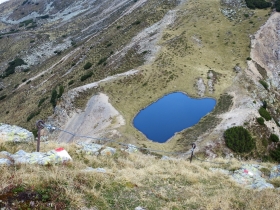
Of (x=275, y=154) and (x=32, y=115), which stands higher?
(x=32, y=115)

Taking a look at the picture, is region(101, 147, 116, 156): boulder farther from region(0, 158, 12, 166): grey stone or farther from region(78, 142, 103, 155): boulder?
region(0, 158, 12, 166): grey stone

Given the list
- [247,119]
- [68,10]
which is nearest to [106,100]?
[247,119]

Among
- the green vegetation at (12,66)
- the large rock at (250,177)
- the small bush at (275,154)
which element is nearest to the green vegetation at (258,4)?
the small bush at (275,154)

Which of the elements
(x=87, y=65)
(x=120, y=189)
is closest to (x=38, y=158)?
(x=120, y=189)

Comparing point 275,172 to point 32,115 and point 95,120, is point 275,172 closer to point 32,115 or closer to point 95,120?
point 95,120

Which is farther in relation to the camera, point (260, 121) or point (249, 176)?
point (260, 121)

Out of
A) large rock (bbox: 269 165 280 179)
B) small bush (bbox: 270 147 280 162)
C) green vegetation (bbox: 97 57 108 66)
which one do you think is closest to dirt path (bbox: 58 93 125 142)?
small bush (bbox: 270 147 280 162)

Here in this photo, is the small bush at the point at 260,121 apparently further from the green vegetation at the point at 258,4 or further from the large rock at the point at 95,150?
the green vegetation at the point at 258,4

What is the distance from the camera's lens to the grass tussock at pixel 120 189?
9203 millimetres

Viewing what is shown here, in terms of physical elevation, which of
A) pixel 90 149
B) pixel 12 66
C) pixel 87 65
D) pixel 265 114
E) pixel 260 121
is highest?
pixel 90 149

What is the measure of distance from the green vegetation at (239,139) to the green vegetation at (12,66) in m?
87.7

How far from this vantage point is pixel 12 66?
4013 inches

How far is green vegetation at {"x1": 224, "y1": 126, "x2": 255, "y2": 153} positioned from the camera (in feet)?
105

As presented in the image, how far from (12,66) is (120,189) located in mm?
103279
